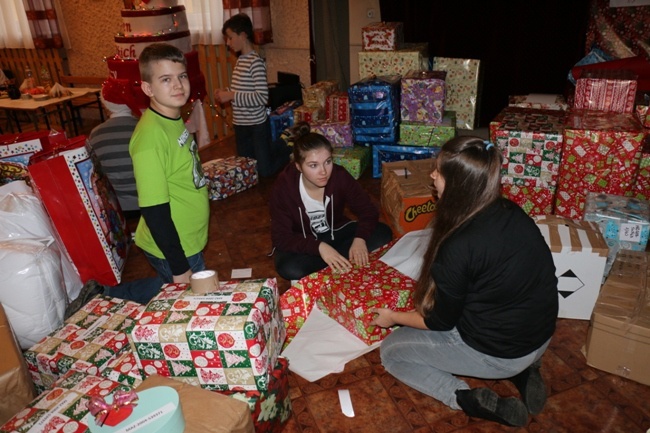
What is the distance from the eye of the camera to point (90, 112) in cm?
725

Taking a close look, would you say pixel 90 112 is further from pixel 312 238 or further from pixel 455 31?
pixel 312 238

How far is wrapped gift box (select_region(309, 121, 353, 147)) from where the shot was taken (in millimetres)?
4102

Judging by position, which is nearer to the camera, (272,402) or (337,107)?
(272,402)

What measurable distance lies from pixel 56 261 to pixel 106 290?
0.34 m

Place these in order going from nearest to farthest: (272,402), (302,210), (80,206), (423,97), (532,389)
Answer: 1. (272,402)
2. (532,389)
3. (302,210)
4. (80,206)
5. (423,97)

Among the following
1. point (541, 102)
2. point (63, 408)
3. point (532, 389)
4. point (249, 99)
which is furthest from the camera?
point (249, 99)

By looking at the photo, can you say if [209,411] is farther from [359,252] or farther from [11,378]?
[359,252]

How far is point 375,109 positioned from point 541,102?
1.20m

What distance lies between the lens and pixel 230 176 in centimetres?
401

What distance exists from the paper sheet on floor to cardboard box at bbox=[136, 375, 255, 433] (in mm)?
729

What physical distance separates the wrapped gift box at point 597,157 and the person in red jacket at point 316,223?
48.3 inches

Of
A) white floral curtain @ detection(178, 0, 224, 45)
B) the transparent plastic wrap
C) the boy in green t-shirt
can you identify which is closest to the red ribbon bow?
the boy in green t-shirt

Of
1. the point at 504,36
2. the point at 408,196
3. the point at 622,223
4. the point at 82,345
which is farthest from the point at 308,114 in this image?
the point at 82,345

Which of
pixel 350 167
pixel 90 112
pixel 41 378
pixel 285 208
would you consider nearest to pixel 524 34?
pixel 350 167
